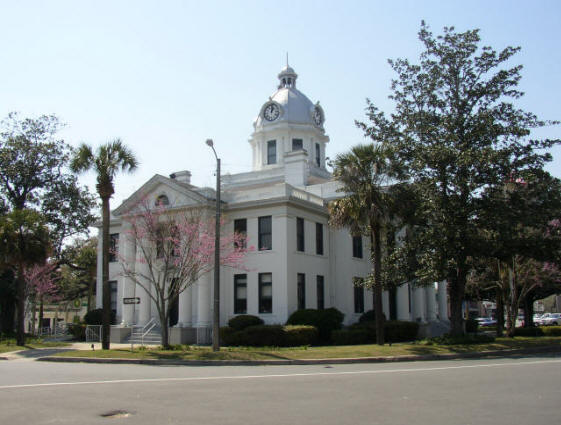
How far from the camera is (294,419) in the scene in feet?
28.6

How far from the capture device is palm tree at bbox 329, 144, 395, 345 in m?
25.6

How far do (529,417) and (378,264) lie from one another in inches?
687

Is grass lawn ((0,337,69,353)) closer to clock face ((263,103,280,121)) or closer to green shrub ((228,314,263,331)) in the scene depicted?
green shrub ((228,314,263,331))

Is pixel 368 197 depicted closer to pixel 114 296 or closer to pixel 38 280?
pixel 114 296

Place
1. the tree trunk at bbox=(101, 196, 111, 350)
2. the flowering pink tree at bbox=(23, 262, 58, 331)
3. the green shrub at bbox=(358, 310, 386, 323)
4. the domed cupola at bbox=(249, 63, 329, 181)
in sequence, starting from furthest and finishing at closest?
the domed cupola at bbox=(249, 63, 329, 181), the flowering pink tree at bbox=(23, 262, 58, 331), the green shrub at bbox=(358, 310, 386, 323), the tree trunk at bbox=(101, 196, 111, 350)

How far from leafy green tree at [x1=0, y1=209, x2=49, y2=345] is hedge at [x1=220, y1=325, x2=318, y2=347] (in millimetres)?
11989

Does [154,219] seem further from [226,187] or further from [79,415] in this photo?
[79,415]

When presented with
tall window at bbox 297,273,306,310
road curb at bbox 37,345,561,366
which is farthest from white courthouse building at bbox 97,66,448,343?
road curb at bbox 37,345,561,366

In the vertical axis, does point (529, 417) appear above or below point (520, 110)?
below

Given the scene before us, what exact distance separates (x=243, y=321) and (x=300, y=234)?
21.1 ft

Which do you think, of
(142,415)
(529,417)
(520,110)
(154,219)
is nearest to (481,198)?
(520,110)

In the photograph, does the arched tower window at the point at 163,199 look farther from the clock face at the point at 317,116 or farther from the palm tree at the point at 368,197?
the clock face at the point at 317,116

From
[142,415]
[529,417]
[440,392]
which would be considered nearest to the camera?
[529,417]

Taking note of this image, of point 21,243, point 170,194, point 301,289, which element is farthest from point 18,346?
point 301,289
